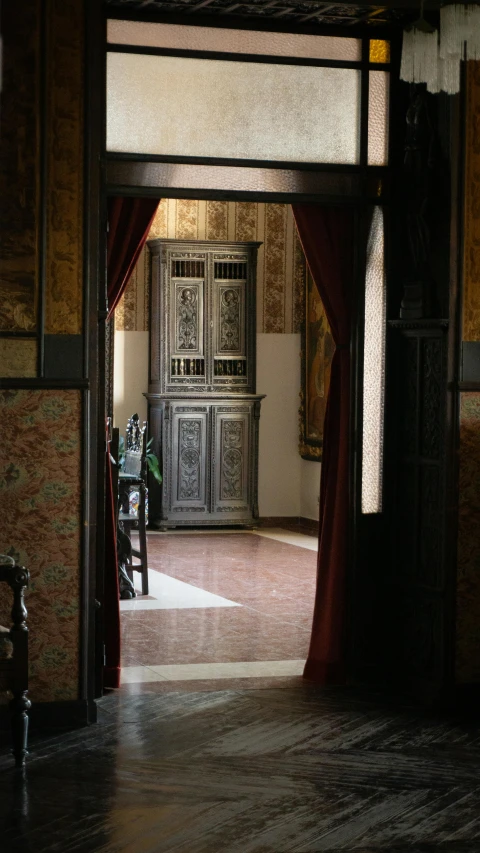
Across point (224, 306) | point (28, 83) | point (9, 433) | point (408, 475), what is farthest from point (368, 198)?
point (224, 306)

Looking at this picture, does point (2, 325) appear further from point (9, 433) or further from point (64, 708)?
point (64, 708)

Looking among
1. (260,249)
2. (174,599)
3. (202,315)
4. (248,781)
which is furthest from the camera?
(260,249)

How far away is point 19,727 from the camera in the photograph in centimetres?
452

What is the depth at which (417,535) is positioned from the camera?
5754 millimetres

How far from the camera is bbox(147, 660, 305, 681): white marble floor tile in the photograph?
589cm

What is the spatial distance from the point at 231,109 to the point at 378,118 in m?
0.76

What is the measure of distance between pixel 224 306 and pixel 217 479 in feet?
5.42

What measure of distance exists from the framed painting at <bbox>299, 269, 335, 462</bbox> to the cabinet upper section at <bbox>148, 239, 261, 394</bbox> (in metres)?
0.58

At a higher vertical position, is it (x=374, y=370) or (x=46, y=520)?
(x=374, y=370)

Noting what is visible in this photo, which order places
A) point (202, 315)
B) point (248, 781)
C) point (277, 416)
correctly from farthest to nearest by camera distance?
point (277, 416) → point (202, 315) → point (248, 781)

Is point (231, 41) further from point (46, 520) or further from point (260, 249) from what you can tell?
point (260, 249)

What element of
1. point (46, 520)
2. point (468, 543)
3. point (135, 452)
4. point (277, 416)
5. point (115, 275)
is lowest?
point (468, 543)

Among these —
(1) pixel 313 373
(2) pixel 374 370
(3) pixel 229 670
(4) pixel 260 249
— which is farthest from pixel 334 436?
(4) pixel 260 249

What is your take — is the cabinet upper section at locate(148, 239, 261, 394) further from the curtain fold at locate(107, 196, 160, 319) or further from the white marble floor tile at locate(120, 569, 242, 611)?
the curtain fold at locate(107, 196, 160, 319)
